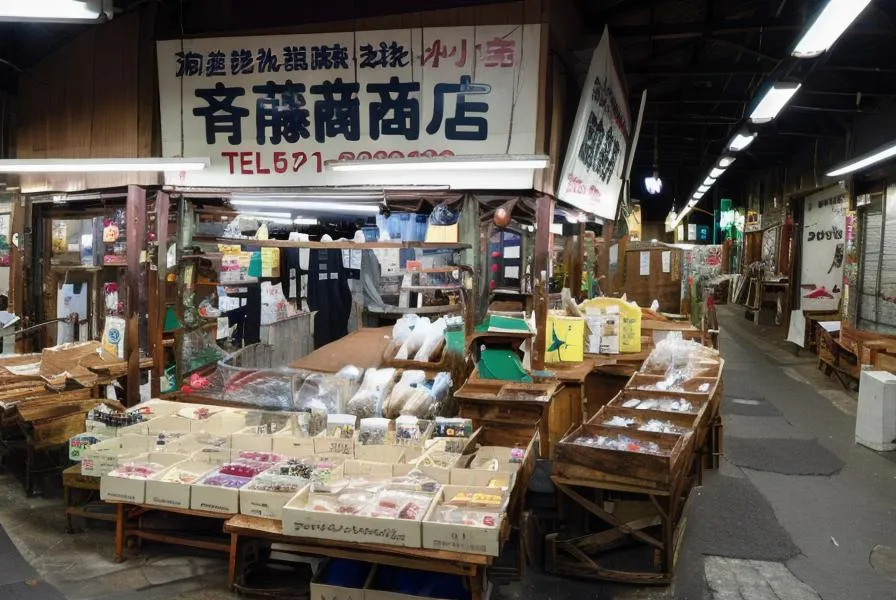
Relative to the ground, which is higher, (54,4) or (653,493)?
(54,4)

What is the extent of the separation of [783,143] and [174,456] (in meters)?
20.1

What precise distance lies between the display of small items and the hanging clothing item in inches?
265

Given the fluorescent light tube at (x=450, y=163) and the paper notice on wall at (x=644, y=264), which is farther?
the paper notice on wall at (x=644, y=264)

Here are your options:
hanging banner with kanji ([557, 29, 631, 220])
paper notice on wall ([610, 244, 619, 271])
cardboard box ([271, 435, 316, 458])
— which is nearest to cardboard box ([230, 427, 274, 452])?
cardboard box ([271, 435, 316, 458])

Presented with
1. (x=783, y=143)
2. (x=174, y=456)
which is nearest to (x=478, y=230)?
(x=174, y=456)

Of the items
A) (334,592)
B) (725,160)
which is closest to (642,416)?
(334,592)

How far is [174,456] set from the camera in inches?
211

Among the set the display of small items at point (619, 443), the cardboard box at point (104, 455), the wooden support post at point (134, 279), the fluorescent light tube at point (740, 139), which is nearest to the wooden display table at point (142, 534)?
the cardboard box at point (104, 455)

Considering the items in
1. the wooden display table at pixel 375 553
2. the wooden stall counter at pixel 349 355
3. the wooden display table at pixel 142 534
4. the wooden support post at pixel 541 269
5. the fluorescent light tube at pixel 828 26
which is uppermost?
the fluorescent light tube at pixel 828 26

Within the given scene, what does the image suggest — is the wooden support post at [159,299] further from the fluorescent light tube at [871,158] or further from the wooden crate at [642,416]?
the fluorescent light tube at [871,158]

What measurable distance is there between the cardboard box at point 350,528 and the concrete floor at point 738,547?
111 cm

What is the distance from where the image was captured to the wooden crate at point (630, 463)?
15.5ft

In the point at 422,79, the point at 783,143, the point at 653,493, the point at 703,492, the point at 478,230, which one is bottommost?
the point at 703,492

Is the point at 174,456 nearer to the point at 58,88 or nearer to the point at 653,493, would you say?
the point at 653,493
